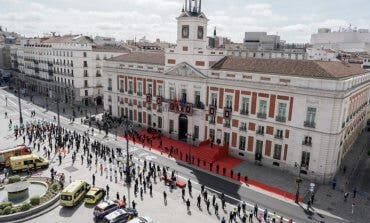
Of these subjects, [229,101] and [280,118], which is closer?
[280,118]

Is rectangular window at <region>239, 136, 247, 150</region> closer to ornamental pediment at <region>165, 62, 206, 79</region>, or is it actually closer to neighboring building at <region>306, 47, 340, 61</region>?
ornamental pediment at <region>165, 62, 206, 79</region>

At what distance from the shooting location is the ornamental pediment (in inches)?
1900

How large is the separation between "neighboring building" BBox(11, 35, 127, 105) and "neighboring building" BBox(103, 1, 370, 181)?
22.8 metres

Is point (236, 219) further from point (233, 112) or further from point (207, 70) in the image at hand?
point (207, 70)

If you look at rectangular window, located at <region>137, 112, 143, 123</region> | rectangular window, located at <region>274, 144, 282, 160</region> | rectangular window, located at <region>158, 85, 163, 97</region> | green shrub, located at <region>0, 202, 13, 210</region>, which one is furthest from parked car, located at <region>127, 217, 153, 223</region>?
rectangular window, located at <region>137, 112, 143, 123</region>

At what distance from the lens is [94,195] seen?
31.3 metres

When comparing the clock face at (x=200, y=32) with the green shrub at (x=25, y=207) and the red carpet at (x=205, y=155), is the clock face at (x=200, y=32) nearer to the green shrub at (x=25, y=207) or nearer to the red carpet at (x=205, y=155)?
the red carpet at (x=205, y=155)

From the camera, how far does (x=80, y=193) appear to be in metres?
31.9

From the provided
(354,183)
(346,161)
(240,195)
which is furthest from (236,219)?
(346,161)

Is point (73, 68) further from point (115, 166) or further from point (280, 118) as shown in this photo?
point (280, 118)

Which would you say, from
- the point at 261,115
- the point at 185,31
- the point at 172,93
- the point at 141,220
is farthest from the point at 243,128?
the point at 141,220

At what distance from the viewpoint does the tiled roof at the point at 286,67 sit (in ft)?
127

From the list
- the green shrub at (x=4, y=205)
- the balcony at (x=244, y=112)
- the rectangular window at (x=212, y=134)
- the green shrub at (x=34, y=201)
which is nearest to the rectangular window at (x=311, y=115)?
the balcony at (x=244, y=112)

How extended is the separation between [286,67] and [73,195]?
30545 millimetres
